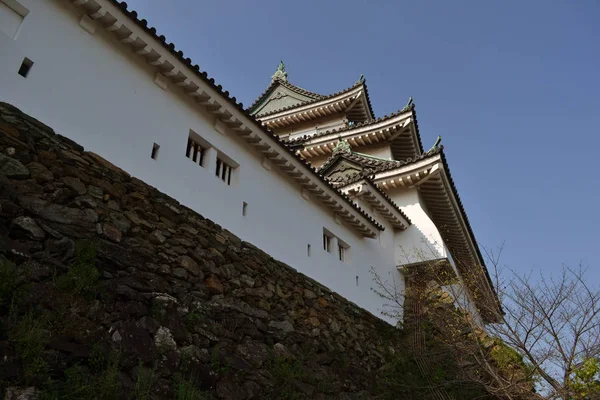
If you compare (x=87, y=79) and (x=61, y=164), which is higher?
(x=87, y=79)

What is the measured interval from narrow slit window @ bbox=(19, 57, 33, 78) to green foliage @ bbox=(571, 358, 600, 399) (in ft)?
28.2

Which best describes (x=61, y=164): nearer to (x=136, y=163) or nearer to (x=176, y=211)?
(x=136, y=163)

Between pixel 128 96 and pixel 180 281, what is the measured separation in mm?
Answer: 2675

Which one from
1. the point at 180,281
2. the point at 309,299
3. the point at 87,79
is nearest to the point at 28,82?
the point at 87,79

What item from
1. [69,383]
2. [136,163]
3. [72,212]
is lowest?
[69,383]

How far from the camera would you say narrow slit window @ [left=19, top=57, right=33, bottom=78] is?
5157mm

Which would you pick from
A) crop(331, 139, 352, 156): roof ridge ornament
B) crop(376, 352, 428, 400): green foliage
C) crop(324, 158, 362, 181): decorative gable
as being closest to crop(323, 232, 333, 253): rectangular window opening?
crop(376, 352, 428, 400): green foliage

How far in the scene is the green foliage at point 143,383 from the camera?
158 inches

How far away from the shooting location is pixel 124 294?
15.6 feet

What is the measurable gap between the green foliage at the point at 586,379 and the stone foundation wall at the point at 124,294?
11.4 ft

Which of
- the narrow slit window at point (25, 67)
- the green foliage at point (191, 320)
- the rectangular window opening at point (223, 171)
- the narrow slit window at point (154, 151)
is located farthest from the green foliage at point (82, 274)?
the rectangular window opening at point (223, 171)

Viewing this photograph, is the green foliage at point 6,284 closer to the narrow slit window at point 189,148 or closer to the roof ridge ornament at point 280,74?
the narrow slit window at point 189,148

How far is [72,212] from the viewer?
486 centimetres

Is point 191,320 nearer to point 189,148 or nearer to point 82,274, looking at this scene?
point 82,274
